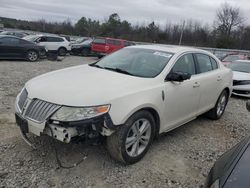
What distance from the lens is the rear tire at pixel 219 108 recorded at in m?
5.87

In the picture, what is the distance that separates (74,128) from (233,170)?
70.1 inches

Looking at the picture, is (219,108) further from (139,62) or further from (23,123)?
(23,123)

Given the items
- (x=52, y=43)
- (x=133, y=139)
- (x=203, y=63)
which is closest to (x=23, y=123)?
(x=133, y=139)

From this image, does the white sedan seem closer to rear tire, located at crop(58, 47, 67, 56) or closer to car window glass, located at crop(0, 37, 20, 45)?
car window glass, located at crop(0, 37, 20, 45)

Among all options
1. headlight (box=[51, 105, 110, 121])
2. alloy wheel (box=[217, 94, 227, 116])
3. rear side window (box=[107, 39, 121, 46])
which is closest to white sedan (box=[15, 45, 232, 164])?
headlight (box=[51, 105, 110, 121])

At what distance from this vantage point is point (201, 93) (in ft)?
16.4

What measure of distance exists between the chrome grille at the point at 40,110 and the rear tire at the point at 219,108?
3758mm

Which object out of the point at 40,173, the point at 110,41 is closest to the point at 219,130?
the point at 40,173

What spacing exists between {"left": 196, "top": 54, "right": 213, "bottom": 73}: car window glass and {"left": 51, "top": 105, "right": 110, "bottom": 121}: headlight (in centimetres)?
257

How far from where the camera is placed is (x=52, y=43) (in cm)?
1847

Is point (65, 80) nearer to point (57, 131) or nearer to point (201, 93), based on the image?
point (57, 131)

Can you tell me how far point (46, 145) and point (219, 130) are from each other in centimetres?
335

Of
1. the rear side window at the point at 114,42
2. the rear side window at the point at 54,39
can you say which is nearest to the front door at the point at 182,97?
the rear side window at the point at 114,42

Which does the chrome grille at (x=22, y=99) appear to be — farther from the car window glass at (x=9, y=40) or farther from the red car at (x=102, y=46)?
the red car at (x=102, y=46)
